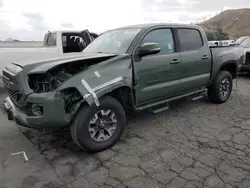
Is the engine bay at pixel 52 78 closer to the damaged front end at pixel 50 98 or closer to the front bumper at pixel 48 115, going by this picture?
the damaged front end at pixel 50 98

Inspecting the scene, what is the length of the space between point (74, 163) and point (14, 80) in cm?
141

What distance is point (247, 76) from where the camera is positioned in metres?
10.0

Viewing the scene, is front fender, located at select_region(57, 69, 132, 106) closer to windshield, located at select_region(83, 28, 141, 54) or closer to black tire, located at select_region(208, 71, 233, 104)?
windshield, located at select_region(83, 28, 141, 54)

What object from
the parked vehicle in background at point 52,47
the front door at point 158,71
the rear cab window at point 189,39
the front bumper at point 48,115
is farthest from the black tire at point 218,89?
the parked vehicle in background at point 52,47

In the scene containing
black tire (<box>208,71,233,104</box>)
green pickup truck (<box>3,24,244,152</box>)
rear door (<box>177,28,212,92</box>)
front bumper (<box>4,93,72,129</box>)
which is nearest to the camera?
front bumper (<box>4,93,72,129</box>)

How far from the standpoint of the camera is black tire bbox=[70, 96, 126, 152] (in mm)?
3275

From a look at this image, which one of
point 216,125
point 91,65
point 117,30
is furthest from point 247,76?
point 91,65

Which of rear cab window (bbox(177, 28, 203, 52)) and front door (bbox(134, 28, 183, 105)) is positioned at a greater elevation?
rear cab window (bbox(177, 28, 203, 52))

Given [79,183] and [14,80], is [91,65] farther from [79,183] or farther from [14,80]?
[79,183]

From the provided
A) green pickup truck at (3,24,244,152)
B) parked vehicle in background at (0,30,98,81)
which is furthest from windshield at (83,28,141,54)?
parked vehicle in background at (0,30,98,81)

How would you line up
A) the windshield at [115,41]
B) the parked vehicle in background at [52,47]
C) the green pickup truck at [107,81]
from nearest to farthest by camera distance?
the green pickup truck at [107,81] → the windshield at [115,41] → the parked vehicle in background at [52,47]

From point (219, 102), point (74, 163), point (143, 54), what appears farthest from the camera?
point (219, 102)

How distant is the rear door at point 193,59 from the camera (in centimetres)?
468

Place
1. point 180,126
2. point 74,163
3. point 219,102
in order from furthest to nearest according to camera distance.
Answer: point 219,102 < point 180,126 < point 74,163
